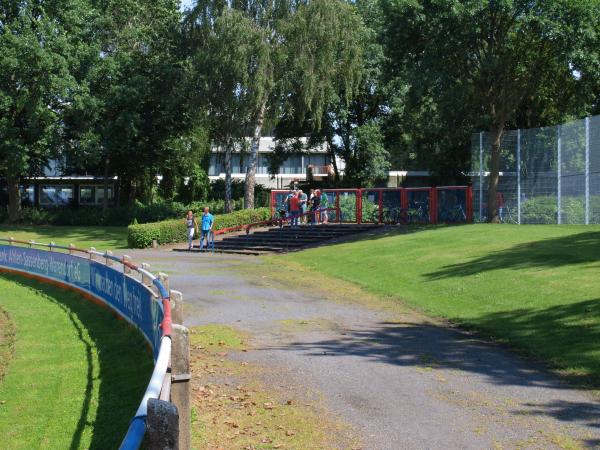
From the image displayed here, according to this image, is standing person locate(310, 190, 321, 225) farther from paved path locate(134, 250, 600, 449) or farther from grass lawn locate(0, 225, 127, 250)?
paved path locate(134, 250, 600, 449)

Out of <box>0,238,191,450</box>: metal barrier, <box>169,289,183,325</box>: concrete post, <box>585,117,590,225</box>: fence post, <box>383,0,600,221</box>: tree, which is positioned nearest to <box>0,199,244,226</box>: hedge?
<box>0,238,191,450</box>: metal barrier

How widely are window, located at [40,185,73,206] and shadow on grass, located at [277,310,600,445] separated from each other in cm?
5146

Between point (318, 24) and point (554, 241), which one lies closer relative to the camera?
point (554, 241)

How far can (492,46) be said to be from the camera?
29422 mm

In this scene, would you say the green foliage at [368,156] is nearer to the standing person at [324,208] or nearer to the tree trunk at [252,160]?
the tree trunk at [252,160]

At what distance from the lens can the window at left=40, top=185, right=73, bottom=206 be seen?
60.0m

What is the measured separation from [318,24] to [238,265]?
1807cm

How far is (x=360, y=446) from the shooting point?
268 inches

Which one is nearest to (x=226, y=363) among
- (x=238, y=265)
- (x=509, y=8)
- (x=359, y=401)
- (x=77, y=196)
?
(x=359, y=401)

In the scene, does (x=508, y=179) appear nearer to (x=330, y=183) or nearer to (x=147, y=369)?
(x=147, y=369)

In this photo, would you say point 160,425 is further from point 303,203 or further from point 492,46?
point 303,203

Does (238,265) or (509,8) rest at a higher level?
(509,8)

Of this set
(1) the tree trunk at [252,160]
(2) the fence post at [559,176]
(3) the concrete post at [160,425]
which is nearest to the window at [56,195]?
(1) the tree trunk at [252,160]

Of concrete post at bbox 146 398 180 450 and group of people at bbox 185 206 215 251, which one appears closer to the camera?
concrete post at bbox 146 398 180 450
